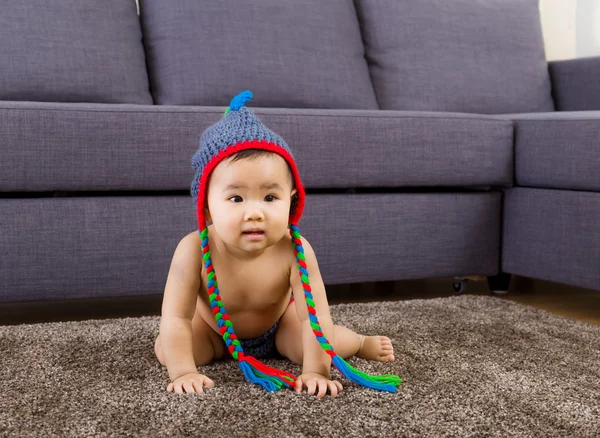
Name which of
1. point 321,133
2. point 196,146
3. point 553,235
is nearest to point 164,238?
point 196,146

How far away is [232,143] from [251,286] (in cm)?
23

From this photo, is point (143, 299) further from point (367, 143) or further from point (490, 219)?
point (490, 219)

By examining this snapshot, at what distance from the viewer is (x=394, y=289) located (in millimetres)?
2072

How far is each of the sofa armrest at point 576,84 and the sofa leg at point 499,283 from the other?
2.79ft

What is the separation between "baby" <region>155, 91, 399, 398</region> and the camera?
976 mm

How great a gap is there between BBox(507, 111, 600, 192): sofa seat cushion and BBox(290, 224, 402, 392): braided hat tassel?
0.89m

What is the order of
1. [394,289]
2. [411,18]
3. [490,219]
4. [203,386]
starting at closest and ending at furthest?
1. [203,386]
2. [490,219]
3. [394,289]
4. [411,18]

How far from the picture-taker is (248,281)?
1.07 metres

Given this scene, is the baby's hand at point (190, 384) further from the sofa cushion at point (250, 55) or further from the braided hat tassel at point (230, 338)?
Answer: the sofa cushion at point (250, 55)

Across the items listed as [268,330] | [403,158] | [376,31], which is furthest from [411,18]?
[268,330]

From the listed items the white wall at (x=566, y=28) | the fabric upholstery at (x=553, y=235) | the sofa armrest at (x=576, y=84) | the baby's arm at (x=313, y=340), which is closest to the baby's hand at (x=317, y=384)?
the baby's arm at (x=313, y=340)

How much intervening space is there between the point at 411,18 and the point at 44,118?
4.64 feet

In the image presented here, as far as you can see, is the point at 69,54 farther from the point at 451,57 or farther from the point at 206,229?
the point at 451,57

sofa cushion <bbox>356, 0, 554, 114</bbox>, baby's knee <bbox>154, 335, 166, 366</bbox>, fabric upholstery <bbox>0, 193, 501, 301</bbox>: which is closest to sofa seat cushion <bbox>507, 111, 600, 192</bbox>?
fabric upholstery <bbox>0, 193, 501, 301</bbox>
